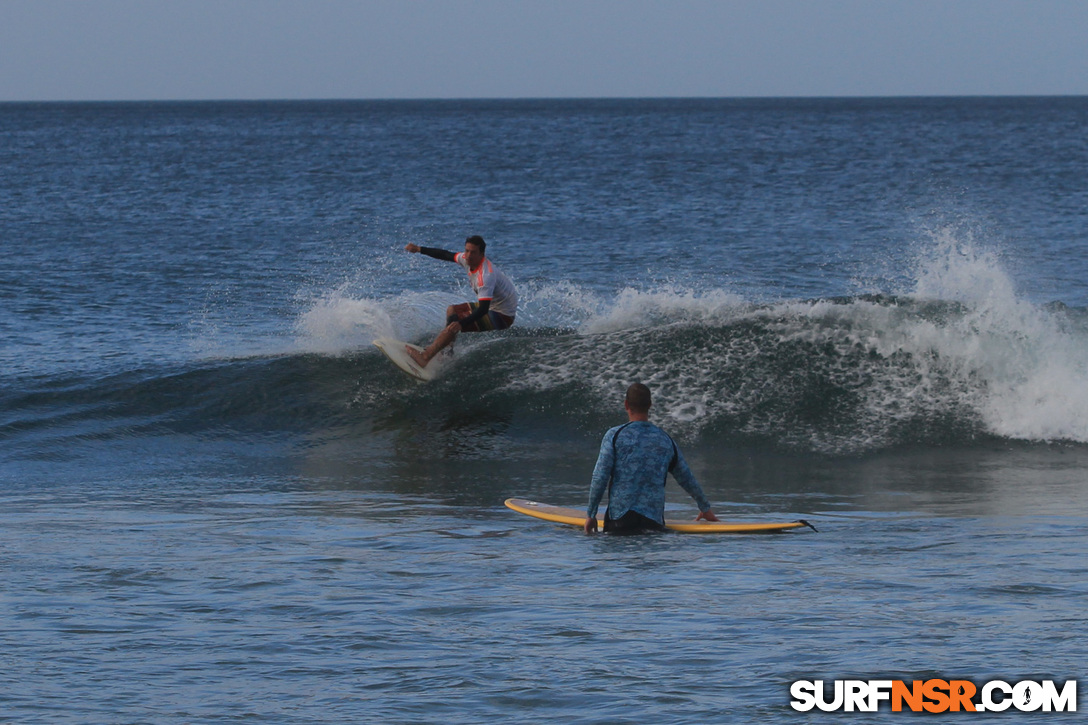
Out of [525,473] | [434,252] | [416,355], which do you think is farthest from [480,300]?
[525,473]

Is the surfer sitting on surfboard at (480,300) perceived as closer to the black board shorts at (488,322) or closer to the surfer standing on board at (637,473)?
the black board shorts at (488,322)

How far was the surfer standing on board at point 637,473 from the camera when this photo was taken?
8156mm

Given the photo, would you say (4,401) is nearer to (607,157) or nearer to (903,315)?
(903,315)

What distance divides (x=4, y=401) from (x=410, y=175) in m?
41.0

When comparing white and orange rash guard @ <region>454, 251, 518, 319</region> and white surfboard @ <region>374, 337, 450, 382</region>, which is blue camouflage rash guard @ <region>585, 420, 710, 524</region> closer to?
white and orange rash guard @ <region>454, 251, 518, 319</region>

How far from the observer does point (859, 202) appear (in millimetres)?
40000

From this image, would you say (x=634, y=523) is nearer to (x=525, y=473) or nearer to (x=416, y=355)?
(x=525, y=473)

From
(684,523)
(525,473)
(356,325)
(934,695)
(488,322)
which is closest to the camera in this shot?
(934,695)

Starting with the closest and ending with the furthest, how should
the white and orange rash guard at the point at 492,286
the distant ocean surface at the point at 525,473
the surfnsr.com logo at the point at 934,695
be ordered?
the surfnsr.com logo at the point at 934,695
the distant ocean surface at the point at 525,473
the white and orange rash guard at the point at 492,286

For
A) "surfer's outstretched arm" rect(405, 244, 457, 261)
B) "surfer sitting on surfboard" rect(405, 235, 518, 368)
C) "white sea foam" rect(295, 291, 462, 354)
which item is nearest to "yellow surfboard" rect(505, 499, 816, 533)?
"surfer's outstretched arm" rect(405, 244, 457, 261)

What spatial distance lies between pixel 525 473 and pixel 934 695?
21.6ft

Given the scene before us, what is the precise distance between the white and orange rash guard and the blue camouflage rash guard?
17.5ft

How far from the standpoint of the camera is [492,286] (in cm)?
1332

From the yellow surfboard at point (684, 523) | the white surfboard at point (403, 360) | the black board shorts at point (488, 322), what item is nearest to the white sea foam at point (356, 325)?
the white surfboard at point (403, 360)
